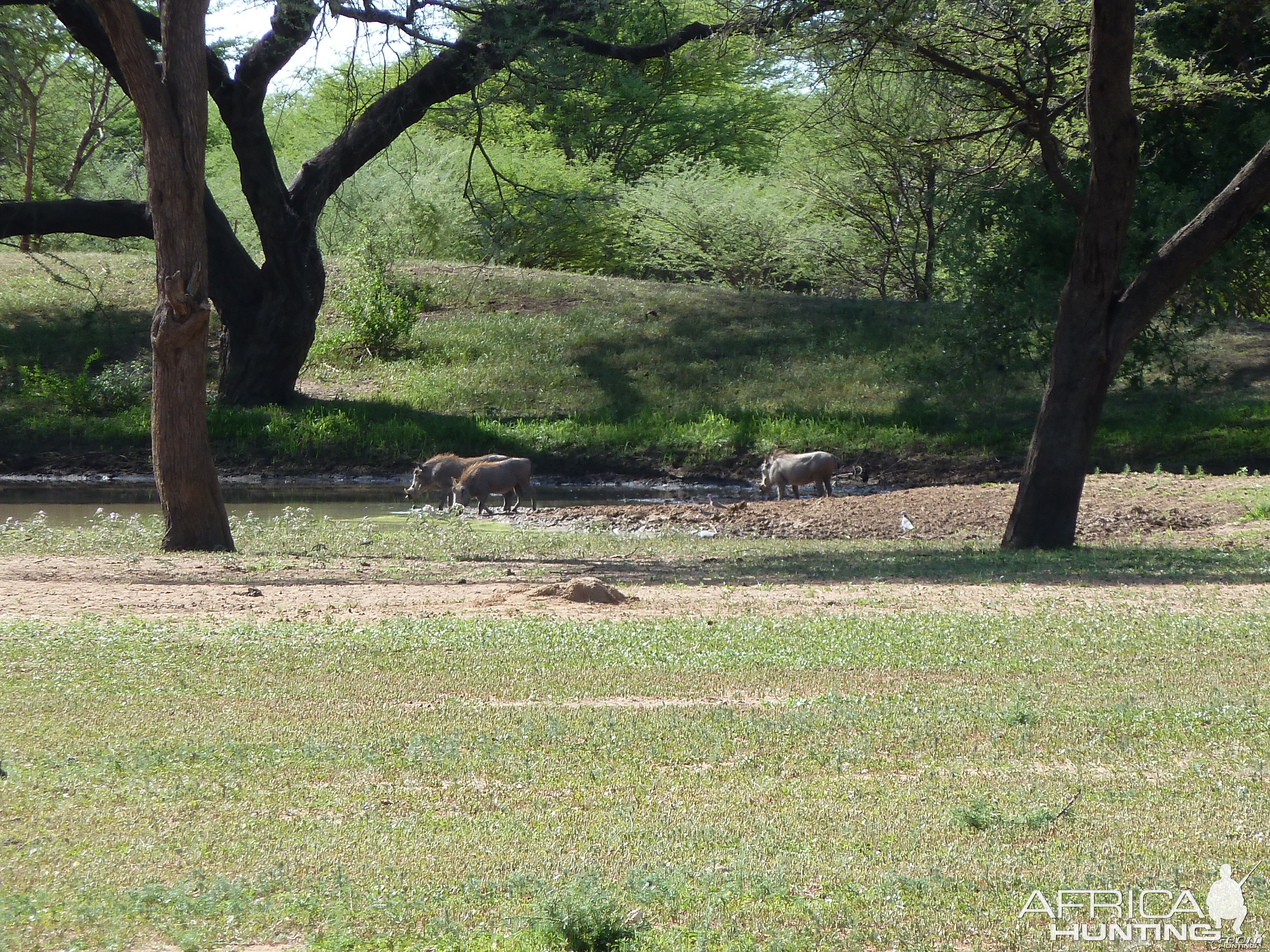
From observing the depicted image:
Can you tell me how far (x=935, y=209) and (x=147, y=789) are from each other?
3728 centimetres

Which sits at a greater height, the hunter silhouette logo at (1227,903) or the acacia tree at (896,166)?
the acacia tree at (896,166)

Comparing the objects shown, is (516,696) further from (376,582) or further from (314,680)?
(376,582)

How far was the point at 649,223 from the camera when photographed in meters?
44.9

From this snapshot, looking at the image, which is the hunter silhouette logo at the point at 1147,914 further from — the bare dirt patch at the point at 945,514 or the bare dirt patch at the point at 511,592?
the bare dirt patch at the point at 945,514

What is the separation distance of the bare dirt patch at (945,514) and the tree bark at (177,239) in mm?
6985

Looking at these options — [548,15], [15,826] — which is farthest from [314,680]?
[548,15]

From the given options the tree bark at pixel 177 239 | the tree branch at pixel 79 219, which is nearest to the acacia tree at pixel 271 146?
the tree branch at pixel 79 219

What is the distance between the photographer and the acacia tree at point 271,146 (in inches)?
838

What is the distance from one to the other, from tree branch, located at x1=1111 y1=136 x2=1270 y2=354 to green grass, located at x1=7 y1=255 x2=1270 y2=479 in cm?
1219

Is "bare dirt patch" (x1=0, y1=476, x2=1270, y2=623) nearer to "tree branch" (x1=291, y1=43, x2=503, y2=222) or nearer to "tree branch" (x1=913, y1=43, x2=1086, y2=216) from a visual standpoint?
"tree branch" (x1=913, y1=43, x2=1086, y2=216)

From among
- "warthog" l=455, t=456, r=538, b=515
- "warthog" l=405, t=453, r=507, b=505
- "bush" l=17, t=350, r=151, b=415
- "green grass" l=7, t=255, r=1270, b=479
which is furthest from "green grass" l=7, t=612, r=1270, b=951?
"bush" l=17, t=350, r=151, b=415

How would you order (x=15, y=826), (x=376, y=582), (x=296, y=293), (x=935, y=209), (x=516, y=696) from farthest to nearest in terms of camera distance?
(x=935, y=209) < (x=296, y=293) < (x=376, y=582) < (x=516, y=696) < (x=15, y=826)

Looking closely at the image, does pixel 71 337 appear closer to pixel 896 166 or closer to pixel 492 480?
pixel 492 480

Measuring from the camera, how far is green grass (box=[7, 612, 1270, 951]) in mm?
4766
